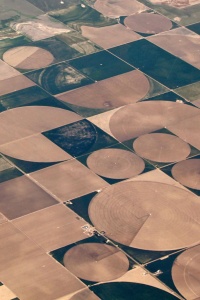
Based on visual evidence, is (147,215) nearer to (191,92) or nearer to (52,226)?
(52,226)

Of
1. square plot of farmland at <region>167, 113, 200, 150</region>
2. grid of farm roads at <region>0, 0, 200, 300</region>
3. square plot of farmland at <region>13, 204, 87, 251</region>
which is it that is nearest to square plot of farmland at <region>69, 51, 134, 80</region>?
grid of farm roads at <region>0, 0, 200, 300</region>

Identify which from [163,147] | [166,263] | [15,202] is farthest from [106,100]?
[166,263]

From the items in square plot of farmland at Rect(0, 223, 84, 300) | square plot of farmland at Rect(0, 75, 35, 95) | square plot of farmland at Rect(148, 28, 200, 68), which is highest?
square plot of farmland at Rect(148, 28, 200, 68)

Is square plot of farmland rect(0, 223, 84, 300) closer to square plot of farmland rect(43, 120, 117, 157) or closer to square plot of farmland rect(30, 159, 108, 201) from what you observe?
square plot of farmland rect(30, 159, 108, 201)

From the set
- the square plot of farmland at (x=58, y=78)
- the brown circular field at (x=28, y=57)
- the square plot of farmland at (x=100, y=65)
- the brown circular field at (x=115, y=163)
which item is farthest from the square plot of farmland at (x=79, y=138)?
the brown circular field at (x=28, y=57)

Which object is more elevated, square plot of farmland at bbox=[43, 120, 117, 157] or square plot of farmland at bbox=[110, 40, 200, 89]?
square plot of farmland at bbox=[110, 40, 200, 89]

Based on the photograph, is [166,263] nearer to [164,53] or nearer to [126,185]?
[126,185]
